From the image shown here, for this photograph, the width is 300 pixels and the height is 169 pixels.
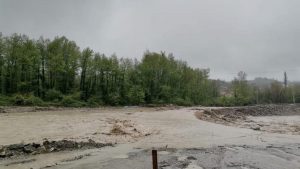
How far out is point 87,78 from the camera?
80875 mm

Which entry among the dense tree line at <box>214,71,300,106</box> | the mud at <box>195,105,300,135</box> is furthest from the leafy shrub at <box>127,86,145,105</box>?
the dense tree line at <box>214,71,300,106</box>

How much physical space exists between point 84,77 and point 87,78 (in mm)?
2824

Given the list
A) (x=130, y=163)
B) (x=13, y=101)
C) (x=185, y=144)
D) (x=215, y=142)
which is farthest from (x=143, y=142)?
(x=13, y=101)

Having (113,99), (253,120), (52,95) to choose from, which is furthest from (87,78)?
(253,120)

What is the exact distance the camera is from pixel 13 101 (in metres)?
58.2

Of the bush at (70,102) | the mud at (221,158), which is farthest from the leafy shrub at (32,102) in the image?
the mud at (221,158)

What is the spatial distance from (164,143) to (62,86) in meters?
60.0

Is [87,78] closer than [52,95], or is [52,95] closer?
[52,95]

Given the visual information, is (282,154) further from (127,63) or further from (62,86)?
(127,63)

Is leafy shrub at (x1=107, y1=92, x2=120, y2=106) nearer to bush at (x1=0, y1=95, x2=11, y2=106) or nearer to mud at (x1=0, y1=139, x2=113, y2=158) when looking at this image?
bush at (x1=0, y1=95, x2=11, y2=106)

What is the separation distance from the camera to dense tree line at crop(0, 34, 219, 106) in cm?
6562

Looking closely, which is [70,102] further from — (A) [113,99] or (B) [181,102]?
(B) [181,102]

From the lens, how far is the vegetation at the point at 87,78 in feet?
215

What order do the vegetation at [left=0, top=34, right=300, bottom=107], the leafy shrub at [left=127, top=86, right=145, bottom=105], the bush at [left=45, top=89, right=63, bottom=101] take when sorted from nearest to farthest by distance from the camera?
the vegetation at [left=0, top=34, right=300, bottom=107] < the bush at [left=45, top=89, right=63, bottom=101] < the leafy shrub at [left=127, top=86, right=145, bottom=105]
